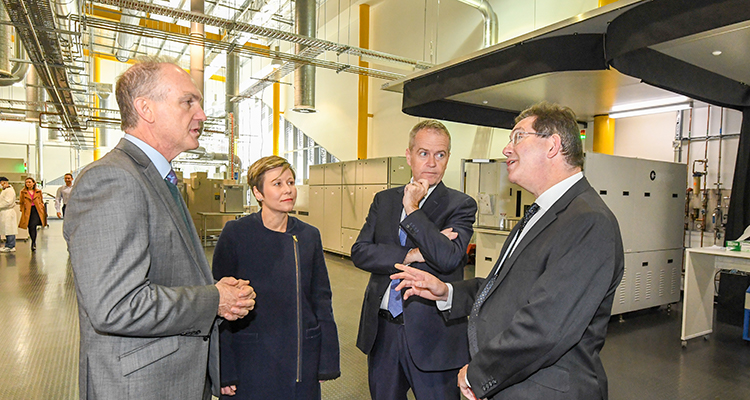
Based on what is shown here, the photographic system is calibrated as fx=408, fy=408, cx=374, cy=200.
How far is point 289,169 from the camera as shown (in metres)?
1.98

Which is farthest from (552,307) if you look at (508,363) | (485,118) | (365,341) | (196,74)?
(196,74)

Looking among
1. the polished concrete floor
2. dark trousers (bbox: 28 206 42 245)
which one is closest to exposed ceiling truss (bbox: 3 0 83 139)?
dark trousers (bbox: 28 206 42 245)

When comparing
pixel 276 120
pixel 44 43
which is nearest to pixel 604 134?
pixel 44 43

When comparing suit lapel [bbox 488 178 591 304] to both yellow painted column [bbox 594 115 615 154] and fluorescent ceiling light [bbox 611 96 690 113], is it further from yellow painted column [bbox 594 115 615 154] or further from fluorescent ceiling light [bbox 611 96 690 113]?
yellow painted column [bbox 594 115 615 154]

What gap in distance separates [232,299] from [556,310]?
0.91m

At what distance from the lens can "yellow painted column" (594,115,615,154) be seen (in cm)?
625

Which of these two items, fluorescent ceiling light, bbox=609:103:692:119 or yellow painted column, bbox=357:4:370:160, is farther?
yellow painted column, bbox=357:4:370:160

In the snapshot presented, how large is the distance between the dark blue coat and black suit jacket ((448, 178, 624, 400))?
0.81m

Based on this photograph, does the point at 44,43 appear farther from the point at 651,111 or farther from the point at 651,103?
the point at 651,111

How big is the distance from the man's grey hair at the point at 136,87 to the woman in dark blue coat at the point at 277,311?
2.28ft

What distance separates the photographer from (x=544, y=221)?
122 centimetres

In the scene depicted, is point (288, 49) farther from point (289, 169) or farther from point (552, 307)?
point (552, 307)

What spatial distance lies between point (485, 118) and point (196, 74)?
219 inches

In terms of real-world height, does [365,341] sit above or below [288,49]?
below
